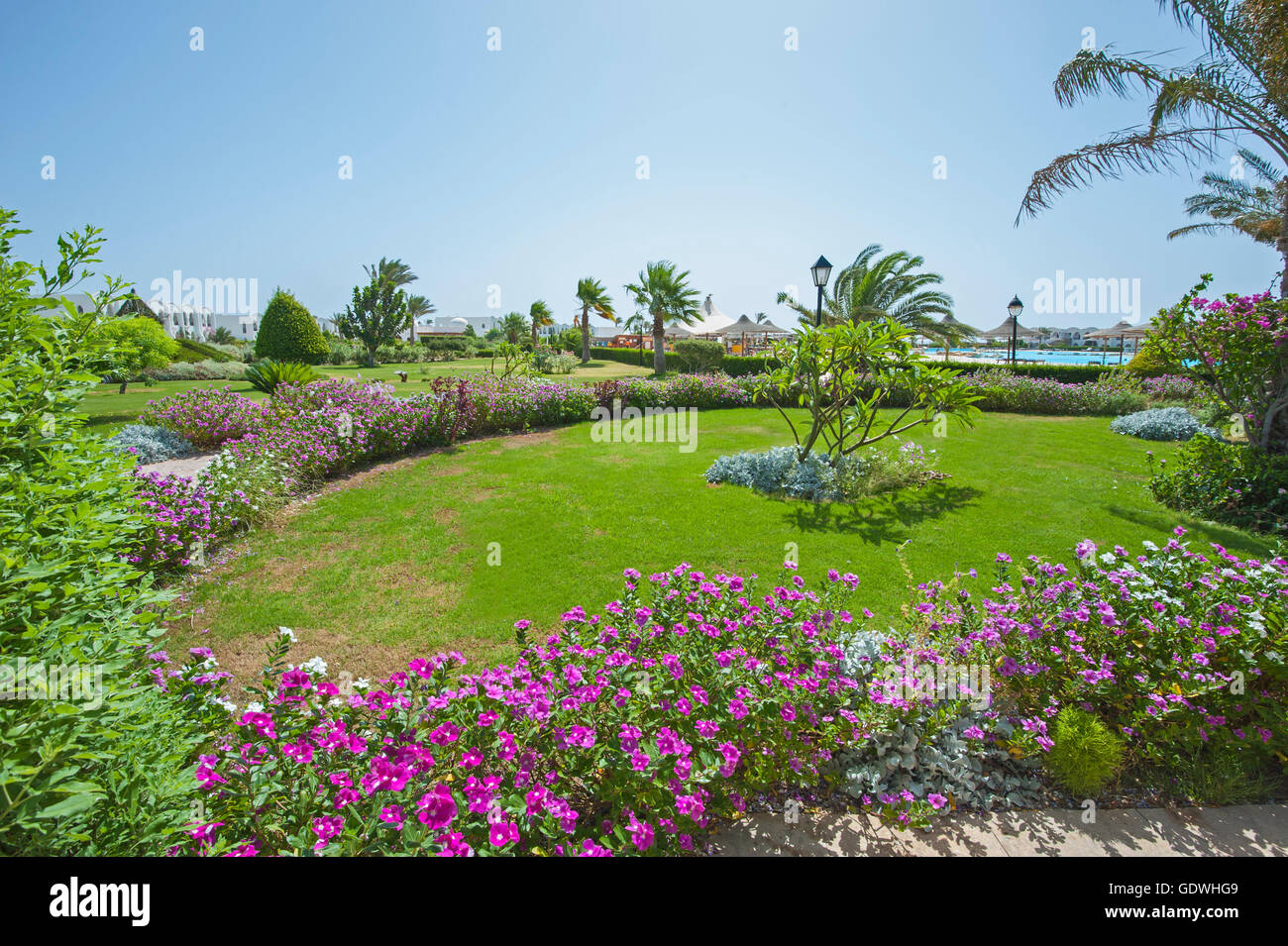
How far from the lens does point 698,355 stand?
31.1m

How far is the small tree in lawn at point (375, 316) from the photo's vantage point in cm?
3712

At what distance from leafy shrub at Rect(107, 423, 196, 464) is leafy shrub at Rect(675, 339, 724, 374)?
76.4 ft

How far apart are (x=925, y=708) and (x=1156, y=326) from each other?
28.4 feet

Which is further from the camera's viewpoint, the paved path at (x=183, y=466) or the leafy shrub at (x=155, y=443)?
the leafy shrub at (x=155, y=443)

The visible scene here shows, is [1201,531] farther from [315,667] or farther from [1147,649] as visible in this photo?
[315,667]

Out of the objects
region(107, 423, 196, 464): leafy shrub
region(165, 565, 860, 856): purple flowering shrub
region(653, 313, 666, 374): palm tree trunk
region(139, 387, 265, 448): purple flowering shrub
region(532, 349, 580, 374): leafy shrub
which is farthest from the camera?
region(653, 313, 666, 374): palm tree trunk

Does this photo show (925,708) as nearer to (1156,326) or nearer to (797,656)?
(797,656)

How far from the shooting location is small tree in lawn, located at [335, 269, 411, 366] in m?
37.1

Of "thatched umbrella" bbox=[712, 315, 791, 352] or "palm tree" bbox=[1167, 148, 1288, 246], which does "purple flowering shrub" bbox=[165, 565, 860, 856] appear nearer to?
"palm tree" bbox=[1167, 148, 1288, 246]

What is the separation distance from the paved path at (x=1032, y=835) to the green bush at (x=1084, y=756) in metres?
0.13

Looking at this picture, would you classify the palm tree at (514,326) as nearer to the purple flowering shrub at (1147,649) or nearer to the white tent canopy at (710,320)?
the white tent canopy at (710,320)

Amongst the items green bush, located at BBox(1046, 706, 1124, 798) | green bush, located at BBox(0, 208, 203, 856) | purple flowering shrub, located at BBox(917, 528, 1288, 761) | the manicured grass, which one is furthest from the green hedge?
green bush, located at BBox(1046, 706, 1124, 798)

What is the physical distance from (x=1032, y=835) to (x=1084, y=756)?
48cm

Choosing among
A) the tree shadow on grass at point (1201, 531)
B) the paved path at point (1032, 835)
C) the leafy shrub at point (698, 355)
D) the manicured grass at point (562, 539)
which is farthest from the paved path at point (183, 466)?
the leafy shrub at point (698, 355)
